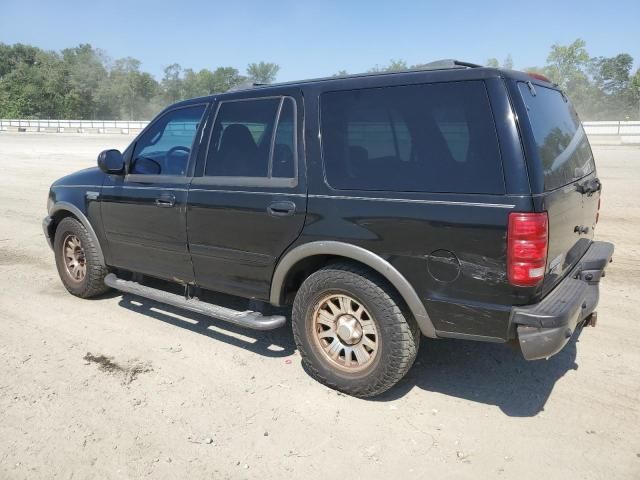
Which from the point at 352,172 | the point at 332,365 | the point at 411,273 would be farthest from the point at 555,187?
the point at 332,365

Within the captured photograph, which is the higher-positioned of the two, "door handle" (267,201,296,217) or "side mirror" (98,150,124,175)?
"side mirror" (98,150,124,175)

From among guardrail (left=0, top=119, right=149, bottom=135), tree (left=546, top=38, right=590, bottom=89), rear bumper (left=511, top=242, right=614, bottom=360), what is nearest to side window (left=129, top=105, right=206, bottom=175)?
rear bumper (left=511, top=242, right=614, bottom=360)

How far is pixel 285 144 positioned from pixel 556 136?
1750 millimetres

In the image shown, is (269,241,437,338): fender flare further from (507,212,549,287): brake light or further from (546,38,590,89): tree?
(546,38,590,89): tree

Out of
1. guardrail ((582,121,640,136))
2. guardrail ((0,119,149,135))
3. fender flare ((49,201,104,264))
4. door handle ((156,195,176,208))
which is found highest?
guardrail ((0,119,149,135))

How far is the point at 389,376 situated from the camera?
→ 3.34 m

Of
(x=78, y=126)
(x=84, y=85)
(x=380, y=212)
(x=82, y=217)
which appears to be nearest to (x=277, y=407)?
(x=380, y=212)

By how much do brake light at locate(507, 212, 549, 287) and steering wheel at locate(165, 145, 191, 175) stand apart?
2.63 metres

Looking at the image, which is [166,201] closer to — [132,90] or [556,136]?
[556,136]

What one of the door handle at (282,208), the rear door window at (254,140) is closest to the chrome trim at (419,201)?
the door handle at (282,208)

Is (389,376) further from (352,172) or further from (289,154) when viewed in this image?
(289,154)

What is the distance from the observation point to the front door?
14.0ft

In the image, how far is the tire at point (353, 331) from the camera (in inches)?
129

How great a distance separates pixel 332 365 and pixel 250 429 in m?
0.71
